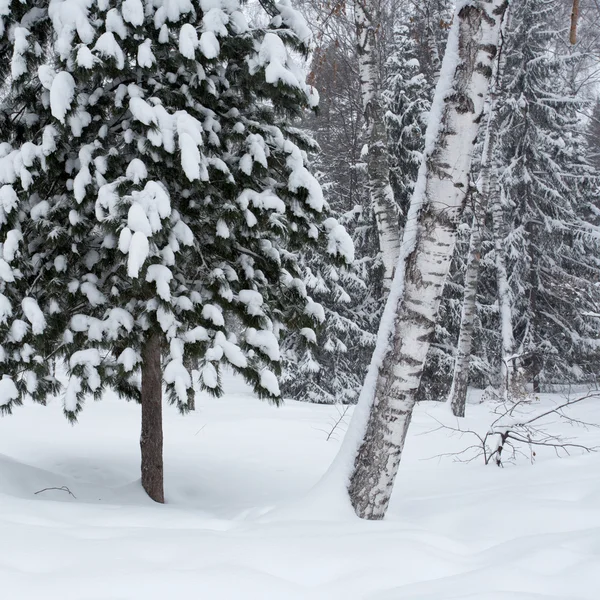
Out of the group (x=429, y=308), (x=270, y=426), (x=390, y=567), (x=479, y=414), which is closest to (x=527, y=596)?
(x=390, y=567)

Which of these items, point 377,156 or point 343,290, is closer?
point 377,156

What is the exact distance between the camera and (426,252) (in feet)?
12.4

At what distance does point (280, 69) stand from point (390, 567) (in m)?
4.05

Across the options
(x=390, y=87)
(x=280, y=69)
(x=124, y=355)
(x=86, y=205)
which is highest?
(x=390, y=87)

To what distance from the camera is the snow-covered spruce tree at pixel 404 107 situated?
15.1m

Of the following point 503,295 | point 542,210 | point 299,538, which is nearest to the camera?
point 299,538

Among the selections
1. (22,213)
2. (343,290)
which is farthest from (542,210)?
(22,213)

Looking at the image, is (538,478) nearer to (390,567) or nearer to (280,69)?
(390,567)

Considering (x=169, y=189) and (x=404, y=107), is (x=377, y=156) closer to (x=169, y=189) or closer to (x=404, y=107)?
(x=169, y=189)

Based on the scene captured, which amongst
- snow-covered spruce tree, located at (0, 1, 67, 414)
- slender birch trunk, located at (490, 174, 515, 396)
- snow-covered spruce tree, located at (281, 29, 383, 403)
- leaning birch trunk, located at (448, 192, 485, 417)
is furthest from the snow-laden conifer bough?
slender birch trunk, located at (490, 174, 515, 396)

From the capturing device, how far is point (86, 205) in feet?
15.8

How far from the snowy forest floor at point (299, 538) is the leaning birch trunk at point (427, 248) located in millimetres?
412

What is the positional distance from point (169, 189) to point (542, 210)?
15.2m

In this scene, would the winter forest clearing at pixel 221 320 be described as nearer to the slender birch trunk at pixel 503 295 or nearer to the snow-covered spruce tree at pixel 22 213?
the snow-covered spruce tree at pixel 22 213
